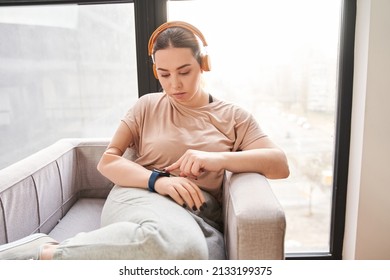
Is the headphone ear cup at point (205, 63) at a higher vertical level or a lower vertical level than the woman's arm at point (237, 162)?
higher

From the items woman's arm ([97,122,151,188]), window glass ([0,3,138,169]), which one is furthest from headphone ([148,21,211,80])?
window glass ([0,3,138,169])

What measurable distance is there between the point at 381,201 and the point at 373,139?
0.27 meters

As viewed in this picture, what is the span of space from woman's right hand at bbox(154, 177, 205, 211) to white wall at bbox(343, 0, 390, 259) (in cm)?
81

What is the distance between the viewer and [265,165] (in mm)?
958

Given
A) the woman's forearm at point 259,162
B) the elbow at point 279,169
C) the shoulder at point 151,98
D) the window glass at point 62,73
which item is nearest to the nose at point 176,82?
the shoulder at point 151,98

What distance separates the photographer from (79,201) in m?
1.41

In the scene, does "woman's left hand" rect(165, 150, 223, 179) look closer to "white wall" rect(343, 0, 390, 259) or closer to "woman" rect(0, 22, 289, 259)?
"woman" rect(0, 22, 289, 259)

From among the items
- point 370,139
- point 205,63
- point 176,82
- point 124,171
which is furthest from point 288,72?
point 124,171

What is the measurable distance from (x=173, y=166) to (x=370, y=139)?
855 mm

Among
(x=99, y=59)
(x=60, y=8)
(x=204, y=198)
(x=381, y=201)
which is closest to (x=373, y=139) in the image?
(x=381, y=201)

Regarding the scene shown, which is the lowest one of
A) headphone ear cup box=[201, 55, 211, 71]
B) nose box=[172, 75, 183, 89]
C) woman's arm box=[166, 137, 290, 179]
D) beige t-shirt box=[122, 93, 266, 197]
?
woman's arm box=[166, 137, 290, 179]

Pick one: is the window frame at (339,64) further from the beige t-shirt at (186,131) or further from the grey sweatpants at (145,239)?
the grey sweatpants at (145,239)

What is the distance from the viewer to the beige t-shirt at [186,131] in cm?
105

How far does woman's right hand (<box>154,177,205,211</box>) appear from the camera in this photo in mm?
902
